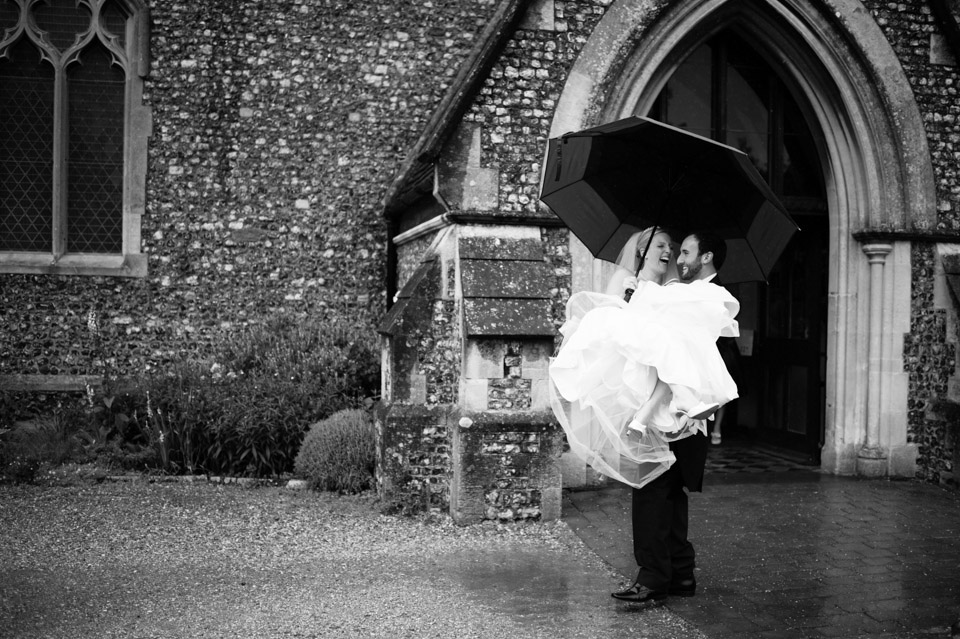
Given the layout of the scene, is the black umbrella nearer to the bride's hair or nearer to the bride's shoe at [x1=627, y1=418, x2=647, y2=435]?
the bride's hair

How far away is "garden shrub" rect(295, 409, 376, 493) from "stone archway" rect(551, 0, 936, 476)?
2.53 m

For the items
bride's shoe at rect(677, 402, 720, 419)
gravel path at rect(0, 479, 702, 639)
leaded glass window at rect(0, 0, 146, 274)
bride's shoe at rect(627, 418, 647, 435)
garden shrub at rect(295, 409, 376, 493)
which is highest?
leaded glass window at rect(0, 0, 146, 274)

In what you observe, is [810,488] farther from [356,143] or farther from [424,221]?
[356,143]

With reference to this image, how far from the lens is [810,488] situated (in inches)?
287

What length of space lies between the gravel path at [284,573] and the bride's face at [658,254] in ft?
5.91

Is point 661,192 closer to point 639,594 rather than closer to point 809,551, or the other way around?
point 639,594

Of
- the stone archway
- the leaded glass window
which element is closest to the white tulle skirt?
the stone archway

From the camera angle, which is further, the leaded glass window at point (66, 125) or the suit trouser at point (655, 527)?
the leaded glass window at point (66, 125)

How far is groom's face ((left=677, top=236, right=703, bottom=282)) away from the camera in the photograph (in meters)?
4.37

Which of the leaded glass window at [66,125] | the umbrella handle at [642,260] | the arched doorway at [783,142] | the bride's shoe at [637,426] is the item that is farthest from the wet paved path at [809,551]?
the leaded glass window at [66,125]

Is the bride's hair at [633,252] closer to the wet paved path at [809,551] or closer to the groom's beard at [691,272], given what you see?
the groom's beard at [691,272]

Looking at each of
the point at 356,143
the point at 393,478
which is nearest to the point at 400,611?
the point at 393,478

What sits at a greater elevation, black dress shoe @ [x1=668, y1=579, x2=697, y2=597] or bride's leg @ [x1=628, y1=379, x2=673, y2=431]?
bride's leg @ [x1=628, y1=379, x2=673, y2=431]

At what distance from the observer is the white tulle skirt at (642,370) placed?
402 centimetres
